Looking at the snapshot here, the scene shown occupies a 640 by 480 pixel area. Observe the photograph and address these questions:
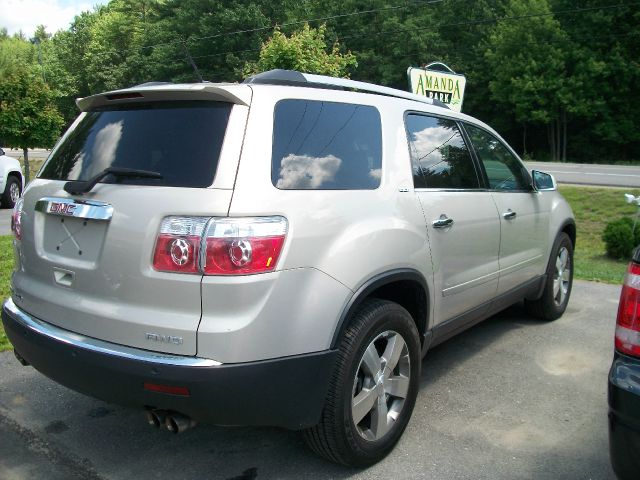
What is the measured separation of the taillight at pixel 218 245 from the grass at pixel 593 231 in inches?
189

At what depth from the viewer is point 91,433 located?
3.30 metres

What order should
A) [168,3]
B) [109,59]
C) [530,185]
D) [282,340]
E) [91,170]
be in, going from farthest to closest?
[109,59], [168,3], [530,185], [91,170], [282,340]

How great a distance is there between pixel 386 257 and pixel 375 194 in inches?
13.3

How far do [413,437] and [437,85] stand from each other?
24.0ft

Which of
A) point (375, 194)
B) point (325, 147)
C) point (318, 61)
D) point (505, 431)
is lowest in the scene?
point (505, 431)

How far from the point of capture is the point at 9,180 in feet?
43.4

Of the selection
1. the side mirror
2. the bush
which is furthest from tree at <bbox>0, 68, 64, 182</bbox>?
the side mirror

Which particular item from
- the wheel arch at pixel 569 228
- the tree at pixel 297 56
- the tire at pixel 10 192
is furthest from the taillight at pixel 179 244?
the tire at pixel 10 192

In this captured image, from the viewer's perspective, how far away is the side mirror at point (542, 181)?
194 inches

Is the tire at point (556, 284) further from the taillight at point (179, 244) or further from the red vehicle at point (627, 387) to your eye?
the taillight at point (179, 244)

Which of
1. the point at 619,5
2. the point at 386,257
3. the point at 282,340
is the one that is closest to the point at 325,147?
the point at 386,257

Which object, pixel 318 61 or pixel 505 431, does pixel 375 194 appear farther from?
pixel 318 61

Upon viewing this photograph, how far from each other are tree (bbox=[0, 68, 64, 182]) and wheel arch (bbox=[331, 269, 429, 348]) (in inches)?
723

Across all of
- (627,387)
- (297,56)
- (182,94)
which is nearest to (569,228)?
(627,387)
